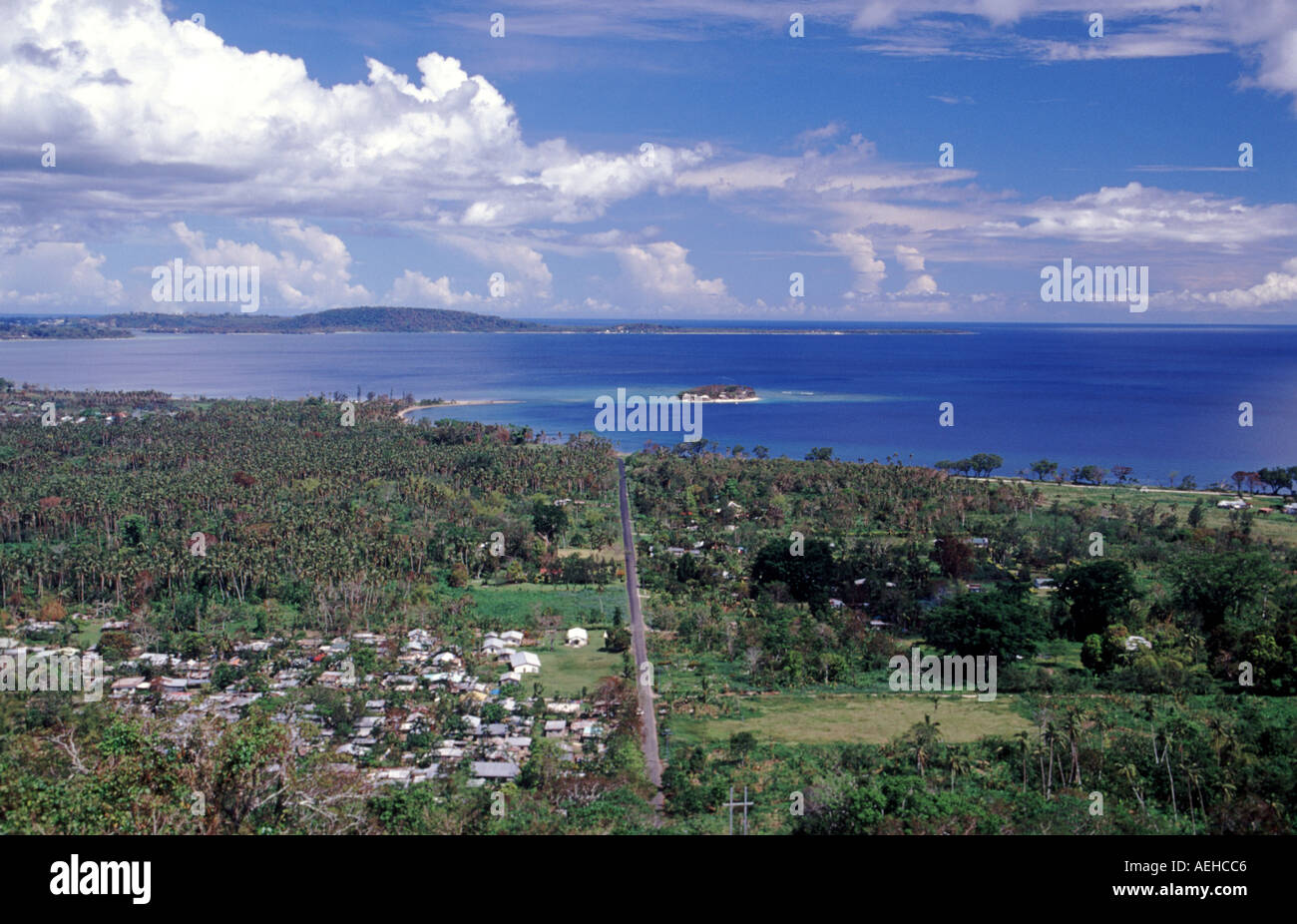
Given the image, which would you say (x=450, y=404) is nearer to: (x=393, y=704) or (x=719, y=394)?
(x=719, y=394)

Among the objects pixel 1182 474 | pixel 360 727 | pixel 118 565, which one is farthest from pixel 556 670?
pixel 1182 474

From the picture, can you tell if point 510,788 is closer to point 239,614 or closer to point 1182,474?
point 239,614

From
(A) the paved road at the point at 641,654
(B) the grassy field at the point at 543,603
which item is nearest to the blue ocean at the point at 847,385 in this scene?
(A) the paved road at the point at 641,654

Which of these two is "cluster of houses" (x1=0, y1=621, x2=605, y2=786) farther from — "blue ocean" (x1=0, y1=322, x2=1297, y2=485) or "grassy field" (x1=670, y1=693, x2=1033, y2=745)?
"blue ocean" (x1=0, y1=322, x2=1297, y2=485)

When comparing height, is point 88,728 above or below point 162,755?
below

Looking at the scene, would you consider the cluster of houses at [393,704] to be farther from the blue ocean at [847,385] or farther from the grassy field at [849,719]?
the blue ocean at [847,385]

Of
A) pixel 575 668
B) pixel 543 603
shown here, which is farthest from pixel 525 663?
pixel 543 603
